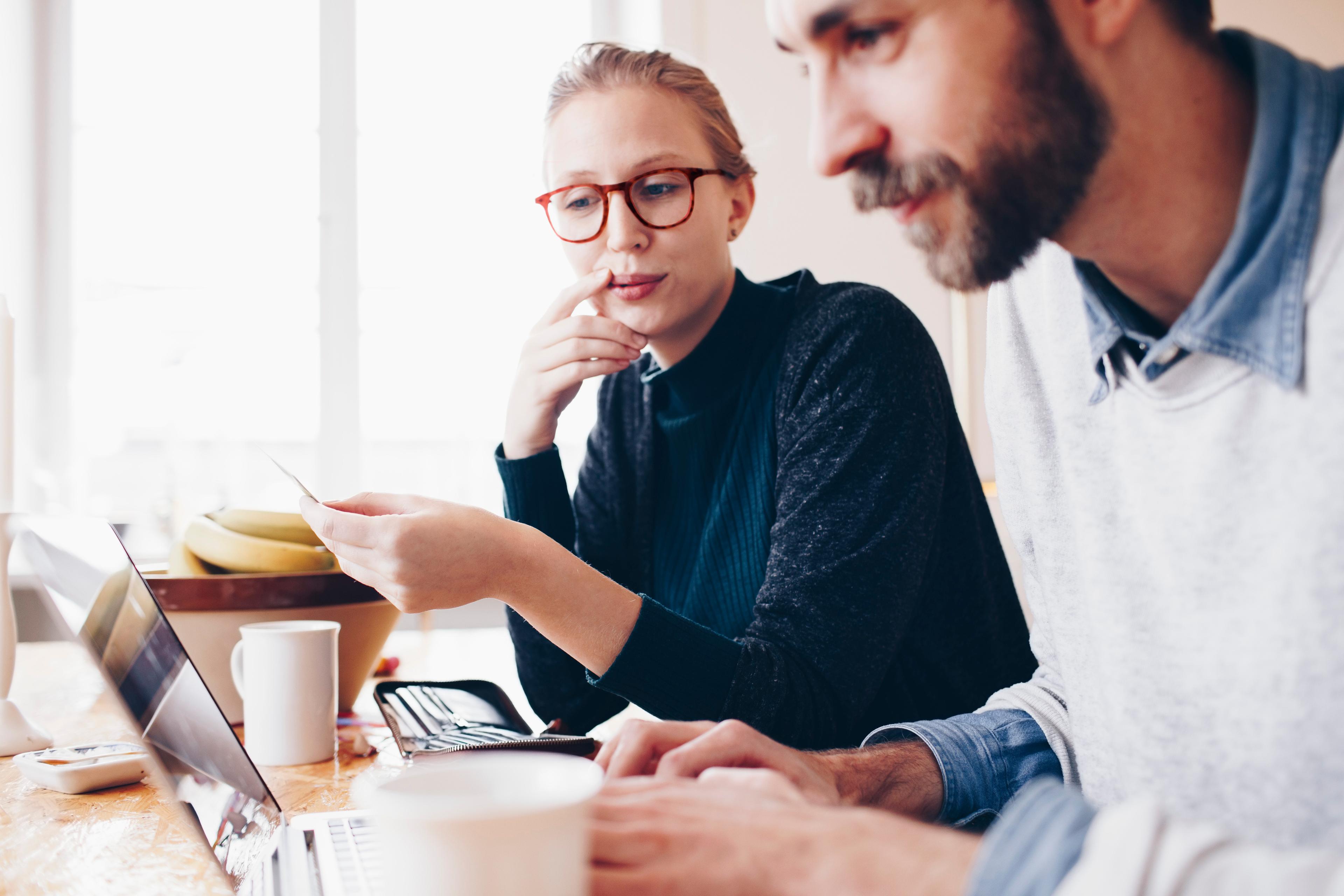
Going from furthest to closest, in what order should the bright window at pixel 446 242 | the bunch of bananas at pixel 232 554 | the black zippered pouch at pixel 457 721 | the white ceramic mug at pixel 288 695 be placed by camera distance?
the bright window at pixel 446 242
the bunch of bananas at pixel 232 554
the white ceramic mug at pixel 288 695
the black zippered pouch at pixel 457 721

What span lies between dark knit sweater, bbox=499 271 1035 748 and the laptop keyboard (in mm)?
286

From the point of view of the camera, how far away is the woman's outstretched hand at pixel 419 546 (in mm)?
830

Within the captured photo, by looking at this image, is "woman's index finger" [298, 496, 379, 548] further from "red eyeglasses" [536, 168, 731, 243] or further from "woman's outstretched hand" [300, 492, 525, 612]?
"red eyeglasses" [536, 168, 731, 243]

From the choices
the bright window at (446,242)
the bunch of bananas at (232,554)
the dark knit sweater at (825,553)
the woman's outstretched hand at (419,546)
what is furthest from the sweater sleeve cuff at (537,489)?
the bright window at (446,242)

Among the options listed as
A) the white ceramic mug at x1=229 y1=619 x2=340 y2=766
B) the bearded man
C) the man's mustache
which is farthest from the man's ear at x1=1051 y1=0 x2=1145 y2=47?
the white ceramic mug at x1=229 y1=619 x2=340 y2=766

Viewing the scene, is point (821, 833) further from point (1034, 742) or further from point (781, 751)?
point (1034, 742)

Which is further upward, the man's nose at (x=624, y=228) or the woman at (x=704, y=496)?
the man's nose at (x=624, y=228)

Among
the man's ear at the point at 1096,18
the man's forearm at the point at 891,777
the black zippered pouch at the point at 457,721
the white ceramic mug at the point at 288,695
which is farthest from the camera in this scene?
the white ceramic mug at the point at 288,695

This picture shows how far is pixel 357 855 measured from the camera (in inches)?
23.9

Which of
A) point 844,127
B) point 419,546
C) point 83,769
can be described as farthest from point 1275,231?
point 83,769

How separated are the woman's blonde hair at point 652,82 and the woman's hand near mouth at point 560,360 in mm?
223

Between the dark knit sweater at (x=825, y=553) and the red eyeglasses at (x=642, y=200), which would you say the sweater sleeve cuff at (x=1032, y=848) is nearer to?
the dark knit sweater at (x=825, y=553)

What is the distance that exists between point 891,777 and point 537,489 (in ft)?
2.13

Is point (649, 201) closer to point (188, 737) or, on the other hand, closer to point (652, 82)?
point (652, 82)
